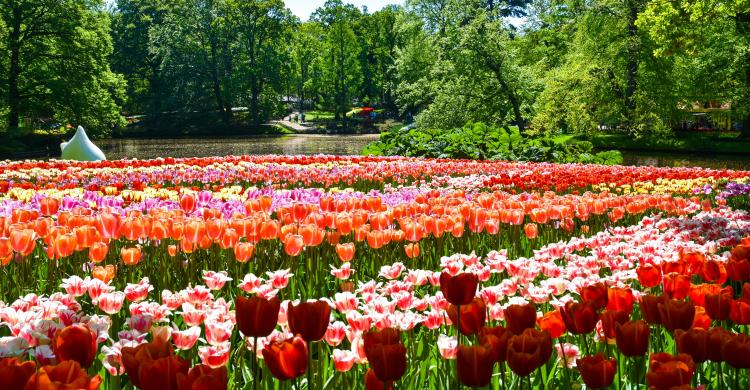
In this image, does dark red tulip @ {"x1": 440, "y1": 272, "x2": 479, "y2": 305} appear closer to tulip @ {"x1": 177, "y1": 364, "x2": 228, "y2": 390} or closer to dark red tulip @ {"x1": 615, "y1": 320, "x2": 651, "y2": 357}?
dark red tulip @ {"x1": 615, "y1": 320, "x2": 651, "y2": 357}

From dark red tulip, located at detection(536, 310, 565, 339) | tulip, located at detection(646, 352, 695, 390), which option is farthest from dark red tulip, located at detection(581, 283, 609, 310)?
tulip, located at detection(646, 352, 695, 390)

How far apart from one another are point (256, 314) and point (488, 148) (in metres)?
19.3

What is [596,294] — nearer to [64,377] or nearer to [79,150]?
[64,377]

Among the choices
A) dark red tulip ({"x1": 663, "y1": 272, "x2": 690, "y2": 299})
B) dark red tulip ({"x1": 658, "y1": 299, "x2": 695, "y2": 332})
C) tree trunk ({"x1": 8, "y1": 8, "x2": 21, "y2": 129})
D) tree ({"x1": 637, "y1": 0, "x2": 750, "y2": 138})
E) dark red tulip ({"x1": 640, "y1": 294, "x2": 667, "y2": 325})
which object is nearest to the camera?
dark red tulip ({"x1": 658, "y1": 299, "x2": 695, "y2": 332})

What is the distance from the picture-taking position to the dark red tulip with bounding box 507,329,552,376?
1.38m

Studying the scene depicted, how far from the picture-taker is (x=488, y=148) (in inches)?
800

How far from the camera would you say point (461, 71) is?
107 ft

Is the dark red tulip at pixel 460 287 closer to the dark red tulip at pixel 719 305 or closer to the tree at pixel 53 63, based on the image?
the dark red tulip at pixel 719 305

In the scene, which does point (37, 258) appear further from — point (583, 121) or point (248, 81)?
point (248, 81)

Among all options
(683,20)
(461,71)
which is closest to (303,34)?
(461,71)

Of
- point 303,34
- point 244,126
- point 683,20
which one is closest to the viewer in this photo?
point 683,20

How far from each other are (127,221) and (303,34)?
2818 inches

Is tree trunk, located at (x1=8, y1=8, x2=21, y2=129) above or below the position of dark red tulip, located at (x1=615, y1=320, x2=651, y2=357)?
above

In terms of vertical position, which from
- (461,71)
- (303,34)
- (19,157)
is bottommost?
(19,157)
